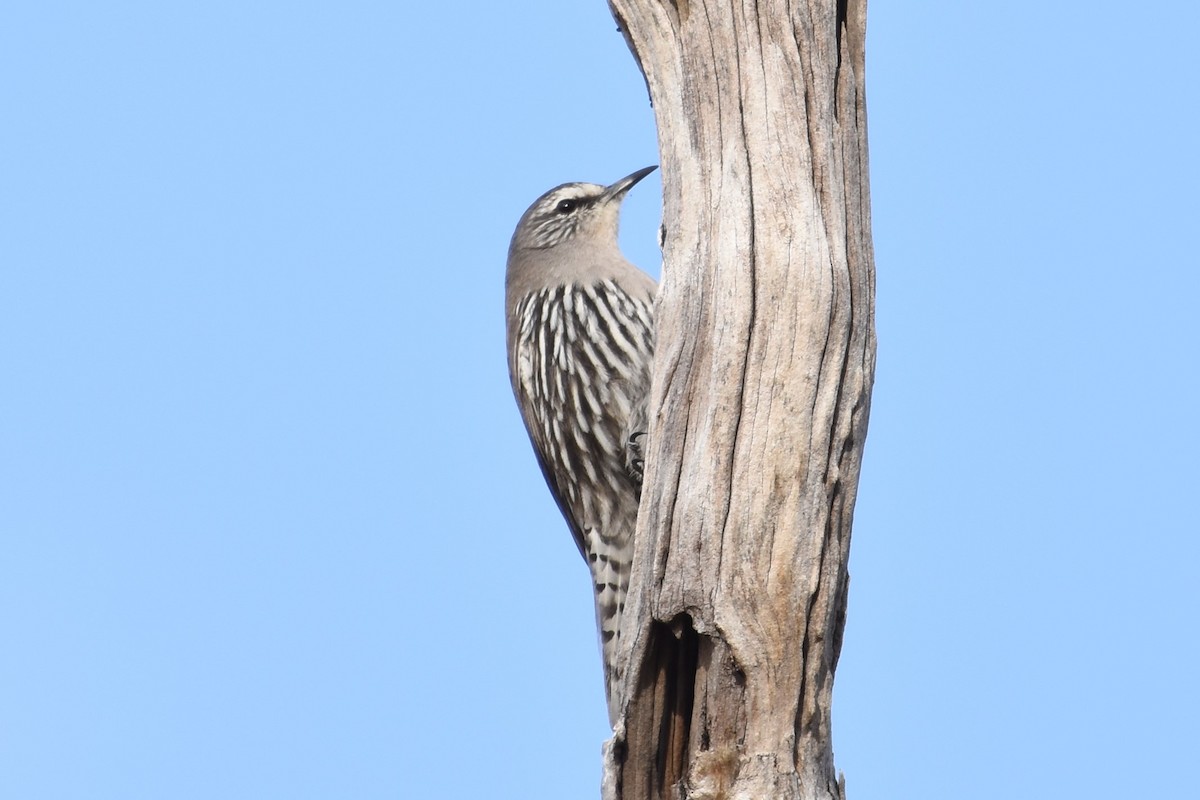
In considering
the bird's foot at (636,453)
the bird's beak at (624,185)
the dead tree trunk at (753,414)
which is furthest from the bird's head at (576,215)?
the dead tree trunk at (753,414)

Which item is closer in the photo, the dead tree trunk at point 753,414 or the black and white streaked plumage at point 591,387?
the dead tree trunk at point 753,414

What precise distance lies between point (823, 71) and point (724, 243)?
0.71 metres

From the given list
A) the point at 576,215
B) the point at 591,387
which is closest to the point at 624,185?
the point at 576,215

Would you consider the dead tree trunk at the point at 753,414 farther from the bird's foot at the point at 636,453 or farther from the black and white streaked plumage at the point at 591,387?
the black and white streaked plumage at the point at 591,387

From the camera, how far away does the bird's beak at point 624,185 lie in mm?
7617

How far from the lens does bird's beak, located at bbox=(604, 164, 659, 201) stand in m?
7.62

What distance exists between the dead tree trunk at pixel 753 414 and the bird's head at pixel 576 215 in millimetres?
2455

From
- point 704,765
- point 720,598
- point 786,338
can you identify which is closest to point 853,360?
point 786,338

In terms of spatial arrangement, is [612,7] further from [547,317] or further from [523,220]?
[523,220]

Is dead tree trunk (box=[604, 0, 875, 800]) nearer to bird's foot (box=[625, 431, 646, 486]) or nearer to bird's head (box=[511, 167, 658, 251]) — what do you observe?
bird's foot (box=[625, 431, 646, 486])

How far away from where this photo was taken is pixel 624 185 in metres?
7.66

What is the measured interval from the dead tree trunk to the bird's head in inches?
96.7

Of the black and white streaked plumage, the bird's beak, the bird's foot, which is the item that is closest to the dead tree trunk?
the bird's foot

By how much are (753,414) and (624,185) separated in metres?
3.14
